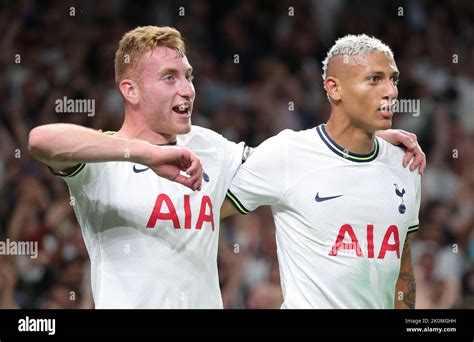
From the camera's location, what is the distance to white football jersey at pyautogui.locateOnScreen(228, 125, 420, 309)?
15.1 feet

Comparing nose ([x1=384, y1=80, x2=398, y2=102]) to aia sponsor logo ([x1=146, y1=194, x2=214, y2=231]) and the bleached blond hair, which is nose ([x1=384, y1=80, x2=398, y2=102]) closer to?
the bleached blond hair

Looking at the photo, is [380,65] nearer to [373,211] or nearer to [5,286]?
A: [373,211]

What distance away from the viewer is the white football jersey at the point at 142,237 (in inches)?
175

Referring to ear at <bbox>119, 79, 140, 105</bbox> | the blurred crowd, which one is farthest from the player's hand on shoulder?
the blurred crowd

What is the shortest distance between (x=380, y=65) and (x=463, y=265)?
11.4ft

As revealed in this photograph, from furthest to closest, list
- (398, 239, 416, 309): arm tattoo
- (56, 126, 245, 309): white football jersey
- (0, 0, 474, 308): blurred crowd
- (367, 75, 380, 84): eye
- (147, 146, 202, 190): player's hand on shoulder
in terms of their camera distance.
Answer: (0, 0, 474, 308): blurred crowd → (398, 239, 416, 309): arm tattoo → (367, 75, 380, 84): eye → (56, 126, 245, 309): white football jersey → (147, 146, 202, 190): player's hand on shoulder

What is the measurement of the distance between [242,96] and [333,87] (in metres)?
4.00

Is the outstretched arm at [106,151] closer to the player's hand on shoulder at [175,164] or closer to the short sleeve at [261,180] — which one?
the player's hand on shoulder at [175,164]

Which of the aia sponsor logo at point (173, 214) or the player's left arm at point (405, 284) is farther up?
the aia sponsor logo at point (173, 214)

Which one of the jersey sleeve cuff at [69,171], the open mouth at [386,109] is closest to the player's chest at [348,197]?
the open mouth at [386,109]

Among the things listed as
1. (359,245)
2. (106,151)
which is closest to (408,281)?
(359,245)

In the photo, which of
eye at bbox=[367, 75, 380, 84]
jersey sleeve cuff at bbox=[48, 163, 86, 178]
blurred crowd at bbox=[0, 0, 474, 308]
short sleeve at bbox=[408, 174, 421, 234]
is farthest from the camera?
blurred crowd at bbox=[0, 0, 474, 308]

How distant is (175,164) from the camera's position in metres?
4.03

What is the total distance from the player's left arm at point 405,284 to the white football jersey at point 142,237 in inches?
38.8
